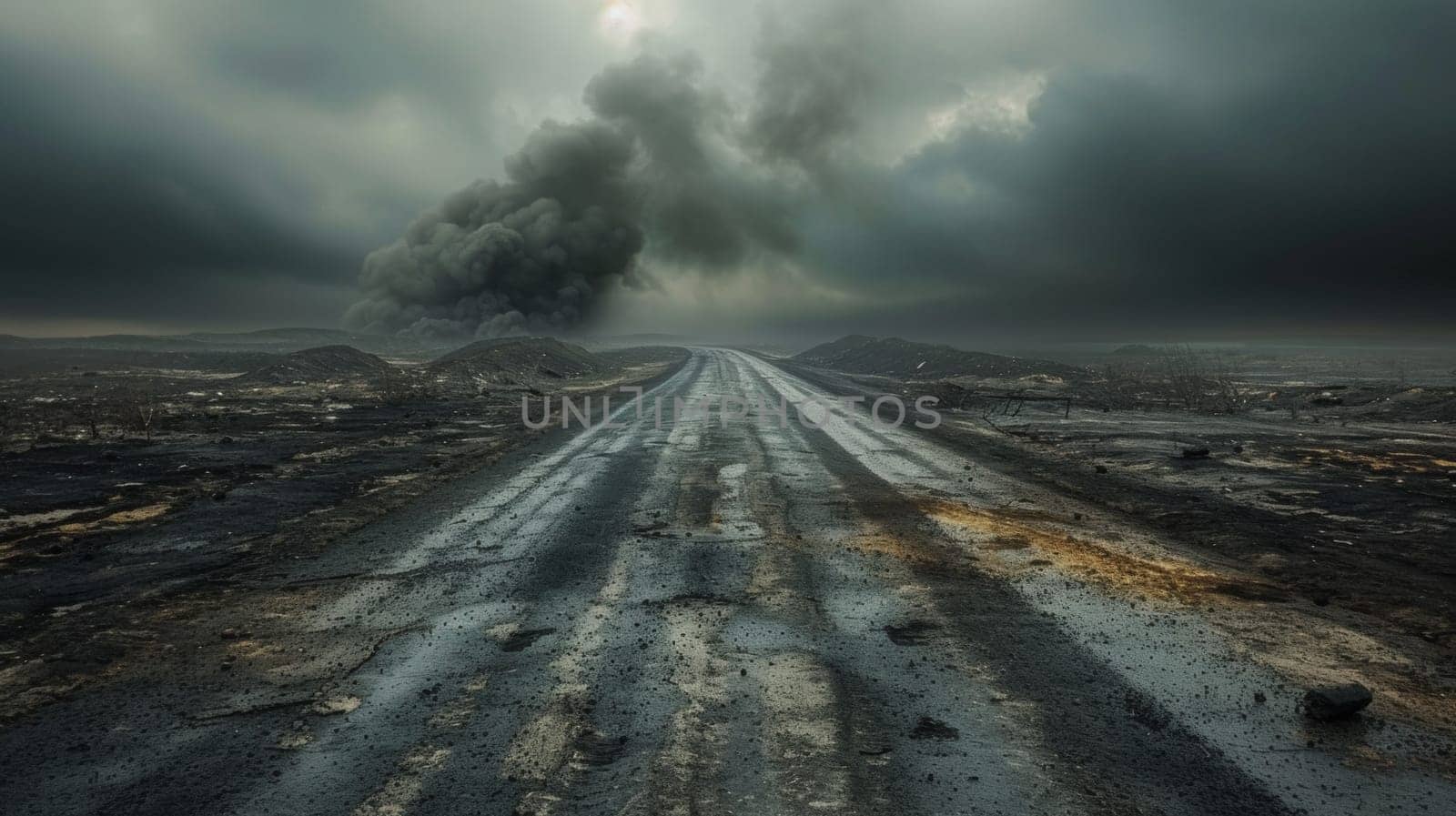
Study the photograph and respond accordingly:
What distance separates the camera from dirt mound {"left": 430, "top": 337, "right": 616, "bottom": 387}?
104 feet

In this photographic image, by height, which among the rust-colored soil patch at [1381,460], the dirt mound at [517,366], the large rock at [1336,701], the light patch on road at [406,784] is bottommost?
the light patch on road at [406,784]

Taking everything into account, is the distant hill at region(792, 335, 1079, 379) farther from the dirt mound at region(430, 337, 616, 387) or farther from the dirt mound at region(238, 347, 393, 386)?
the dirt mound at region(238, 347, 393, 386)

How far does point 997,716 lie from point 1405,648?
11.2 ft

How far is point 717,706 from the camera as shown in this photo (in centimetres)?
384

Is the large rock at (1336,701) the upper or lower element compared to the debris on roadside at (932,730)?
upper

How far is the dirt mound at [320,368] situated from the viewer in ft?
106

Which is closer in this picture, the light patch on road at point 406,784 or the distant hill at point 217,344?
the light patch on road at point 406,784

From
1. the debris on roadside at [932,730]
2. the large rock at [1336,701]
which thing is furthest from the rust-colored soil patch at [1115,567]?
the debris on roadside at [932,730]

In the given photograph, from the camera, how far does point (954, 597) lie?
222 inches

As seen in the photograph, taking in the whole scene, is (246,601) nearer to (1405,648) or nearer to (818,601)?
(818,601)

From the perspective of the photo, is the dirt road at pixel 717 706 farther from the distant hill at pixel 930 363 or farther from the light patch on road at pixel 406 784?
the distant hill at pixel 930 363

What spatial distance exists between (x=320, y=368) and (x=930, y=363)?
3700 cm

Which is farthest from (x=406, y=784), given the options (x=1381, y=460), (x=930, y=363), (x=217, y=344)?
(x=217, y=344)

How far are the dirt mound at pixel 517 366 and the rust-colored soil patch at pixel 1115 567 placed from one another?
1009 inches
